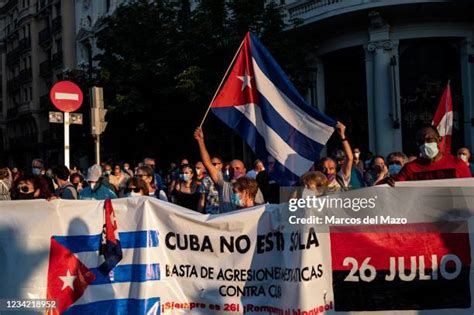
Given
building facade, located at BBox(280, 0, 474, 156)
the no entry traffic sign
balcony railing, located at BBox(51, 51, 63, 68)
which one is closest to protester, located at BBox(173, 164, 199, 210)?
the no entry traffic sign

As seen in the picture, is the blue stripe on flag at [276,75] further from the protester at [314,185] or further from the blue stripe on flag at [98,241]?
the blue stripe on flag at [98,241]

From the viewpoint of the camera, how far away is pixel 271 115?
298 inches

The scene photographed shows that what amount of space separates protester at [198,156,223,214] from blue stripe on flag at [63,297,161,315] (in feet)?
9.34

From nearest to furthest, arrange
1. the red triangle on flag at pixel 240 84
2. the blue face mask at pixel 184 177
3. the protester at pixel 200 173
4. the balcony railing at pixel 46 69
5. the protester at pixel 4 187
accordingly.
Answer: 1. the red triangle on flag at pixel 240 84
2. the protester at pixel 4 187
3. the protester at pixel 200 173
4. the blue face mask at pixel 184 177
5. the balcony railing at pixel 46 69

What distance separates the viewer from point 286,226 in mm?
5938

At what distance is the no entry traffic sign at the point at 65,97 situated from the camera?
39.8 ft

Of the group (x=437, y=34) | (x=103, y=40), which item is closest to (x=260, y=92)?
(x=437, y=34)

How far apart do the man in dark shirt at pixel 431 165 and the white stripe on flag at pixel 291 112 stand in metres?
0.97

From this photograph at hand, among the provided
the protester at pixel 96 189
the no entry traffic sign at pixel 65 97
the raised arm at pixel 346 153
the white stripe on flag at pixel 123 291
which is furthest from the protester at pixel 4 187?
the raised arm at pixel 346 153

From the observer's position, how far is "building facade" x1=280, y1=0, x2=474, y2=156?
20859mm

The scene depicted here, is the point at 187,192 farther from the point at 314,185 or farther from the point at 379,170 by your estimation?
the point at 314,185

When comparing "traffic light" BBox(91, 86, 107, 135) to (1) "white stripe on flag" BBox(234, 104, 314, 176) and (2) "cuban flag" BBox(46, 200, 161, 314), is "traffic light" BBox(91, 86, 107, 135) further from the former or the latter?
(2) "cuban flag" BBox(46, 200, 161, 314)

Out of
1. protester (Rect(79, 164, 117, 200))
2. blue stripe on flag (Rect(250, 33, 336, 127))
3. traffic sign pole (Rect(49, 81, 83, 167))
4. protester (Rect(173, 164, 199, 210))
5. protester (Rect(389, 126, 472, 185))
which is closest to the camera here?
protester (Rect(389, 126, 472, 185))

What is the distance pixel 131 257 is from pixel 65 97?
6570mm
